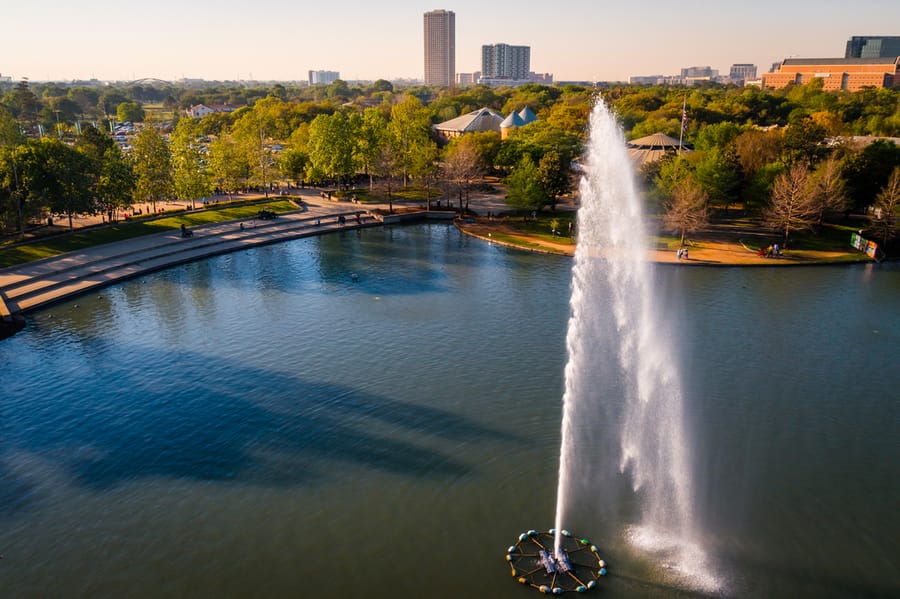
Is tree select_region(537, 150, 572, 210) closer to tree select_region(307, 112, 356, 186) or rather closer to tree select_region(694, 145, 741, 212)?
tree select_region(694, 145, 741, 212)

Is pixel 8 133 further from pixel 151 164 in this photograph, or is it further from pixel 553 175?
pixel 553 175

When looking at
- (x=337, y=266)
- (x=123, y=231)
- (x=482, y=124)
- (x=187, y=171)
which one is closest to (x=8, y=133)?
(x=187, y=171)

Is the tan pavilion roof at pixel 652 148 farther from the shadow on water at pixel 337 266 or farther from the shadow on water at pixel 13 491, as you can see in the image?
the shadow on water at pixel 13 491

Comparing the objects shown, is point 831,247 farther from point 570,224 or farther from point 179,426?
point 179,426

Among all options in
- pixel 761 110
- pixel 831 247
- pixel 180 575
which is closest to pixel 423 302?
pixel 180 575

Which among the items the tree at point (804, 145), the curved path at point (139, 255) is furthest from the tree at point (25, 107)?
the tree at point (804, 145)

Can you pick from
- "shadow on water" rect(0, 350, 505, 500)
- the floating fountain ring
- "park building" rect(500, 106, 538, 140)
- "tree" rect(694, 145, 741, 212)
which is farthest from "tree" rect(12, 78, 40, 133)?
the floating fountain ring
